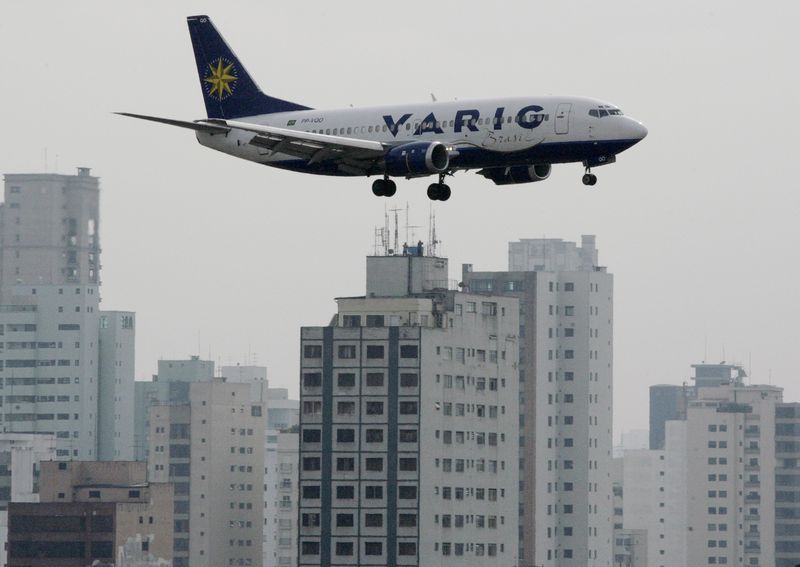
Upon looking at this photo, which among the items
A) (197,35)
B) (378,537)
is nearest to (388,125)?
(197,35)

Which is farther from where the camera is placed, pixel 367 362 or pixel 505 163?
pixel 367 362

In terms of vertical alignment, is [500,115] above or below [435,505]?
above

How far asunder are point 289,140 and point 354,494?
77.6 m

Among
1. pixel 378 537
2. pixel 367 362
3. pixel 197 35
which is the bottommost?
pixel 378 537

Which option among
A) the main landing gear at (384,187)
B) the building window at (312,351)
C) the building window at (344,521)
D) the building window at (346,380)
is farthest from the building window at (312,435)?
the main landing gear at (384,187)

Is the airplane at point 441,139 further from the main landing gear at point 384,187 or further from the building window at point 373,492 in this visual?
the building window at point 373,492

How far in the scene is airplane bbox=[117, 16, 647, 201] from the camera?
111625 millimetres

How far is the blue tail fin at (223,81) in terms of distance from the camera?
130375 mm

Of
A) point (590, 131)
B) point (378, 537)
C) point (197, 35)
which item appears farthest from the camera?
point (378, 537)

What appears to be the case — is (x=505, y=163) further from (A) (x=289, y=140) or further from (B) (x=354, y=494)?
(B) (x=354, y=494)

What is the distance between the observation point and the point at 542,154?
111812 mm

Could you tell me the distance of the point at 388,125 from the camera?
11819 centimetres

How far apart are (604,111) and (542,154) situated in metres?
3.80

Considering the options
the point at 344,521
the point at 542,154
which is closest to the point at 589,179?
the point at 542,154
